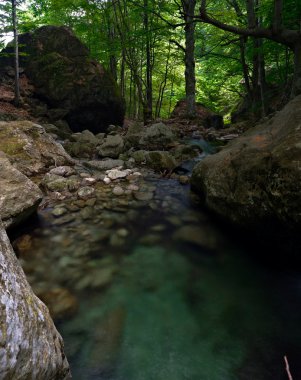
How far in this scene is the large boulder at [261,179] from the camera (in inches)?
121

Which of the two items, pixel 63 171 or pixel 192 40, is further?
pixel 192 40

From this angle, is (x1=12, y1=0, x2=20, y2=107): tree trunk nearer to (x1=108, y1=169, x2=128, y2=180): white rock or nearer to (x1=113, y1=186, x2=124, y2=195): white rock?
(x1=108, y1=169, x2=128, y2=180): white rock

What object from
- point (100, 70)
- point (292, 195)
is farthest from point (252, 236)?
point (100, 70)

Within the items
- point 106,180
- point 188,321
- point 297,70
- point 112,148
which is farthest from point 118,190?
point 297,70

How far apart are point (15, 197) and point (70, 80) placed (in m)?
9.20

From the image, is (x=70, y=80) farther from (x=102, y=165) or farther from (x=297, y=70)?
(x=297, y=70)

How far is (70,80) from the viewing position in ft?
38.0

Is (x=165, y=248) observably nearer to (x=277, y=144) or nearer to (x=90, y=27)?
(x=277, y=144)

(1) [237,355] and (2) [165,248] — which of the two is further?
(2) [165,248]

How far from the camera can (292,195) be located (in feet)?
9.78

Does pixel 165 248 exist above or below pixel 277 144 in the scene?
below

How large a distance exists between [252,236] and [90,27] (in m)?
13.7

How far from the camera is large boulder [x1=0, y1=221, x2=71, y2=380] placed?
1.26 m

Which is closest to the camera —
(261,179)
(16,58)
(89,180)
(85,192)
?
(261,179)
